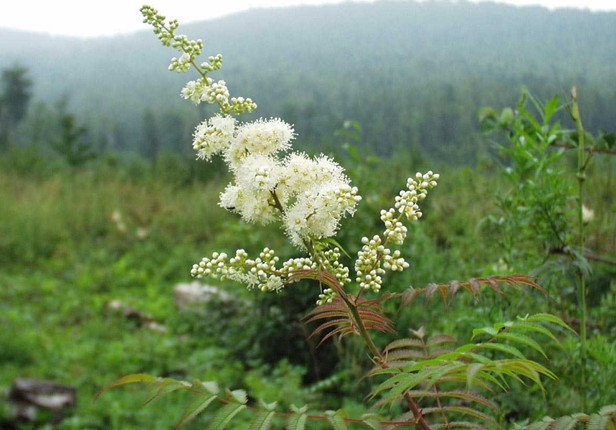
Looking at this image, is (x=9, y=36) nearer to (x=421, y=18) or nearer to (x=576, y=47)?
(x=421, y=18)

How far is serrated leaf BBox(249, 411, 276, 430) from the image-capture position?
34.6 inches

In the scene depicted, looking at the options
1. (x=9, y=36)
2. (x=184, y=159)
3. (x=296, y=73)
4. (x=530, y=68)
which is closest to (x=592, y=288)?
(x=530, y=68)

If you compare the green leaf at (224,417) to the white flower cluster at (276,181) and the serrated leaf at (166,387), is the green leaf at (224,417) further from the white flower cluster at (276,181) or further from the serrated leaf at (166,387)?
the white flower cluster at (276,181)

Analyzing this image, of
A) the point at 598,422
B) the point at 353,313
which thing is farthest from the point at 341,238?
the point at 598,422

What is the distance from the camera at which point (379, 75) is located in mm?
18734

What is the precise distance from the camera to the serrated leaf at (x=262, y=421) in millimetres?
880

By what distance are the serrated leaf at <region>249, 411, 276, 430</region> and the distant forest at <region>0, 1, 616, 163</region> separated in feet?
5.26

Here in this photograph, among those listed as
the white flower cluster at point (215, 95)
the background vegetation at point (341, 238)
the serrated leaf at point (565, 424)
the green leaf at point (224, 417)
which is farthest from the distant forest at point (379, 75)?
the green leaf at point (224, 417)

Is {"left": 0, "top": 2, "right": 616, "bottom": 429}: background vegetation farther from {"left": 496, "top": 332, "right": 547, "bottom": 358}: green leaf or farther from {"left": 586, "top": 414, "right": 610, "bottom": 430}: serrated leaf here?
{"left": 586, "top": 414, "right": 610, "bottom": 430}: serrated leaf

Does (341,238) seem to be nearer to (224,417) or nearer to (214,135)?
(214,135)

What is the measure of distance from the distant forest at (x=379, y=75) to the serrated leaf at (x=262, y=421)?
5.26 ft

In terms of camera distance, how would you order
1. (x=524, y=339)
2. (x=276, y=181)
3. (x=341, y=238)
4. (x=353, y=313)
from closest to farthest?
(x=524, y=339) → (x=353, y=313) → (x=276, y=181) → (x=341, y=238)

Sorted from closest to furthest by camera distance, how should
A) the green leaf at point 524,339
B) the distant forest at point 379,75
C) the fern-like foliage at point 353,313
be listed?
the green leaf at point 524,339, the fern-like foliage at point 353,313, the distant forest at point 379,75

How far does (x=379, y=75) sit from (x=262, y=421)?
1864cm
